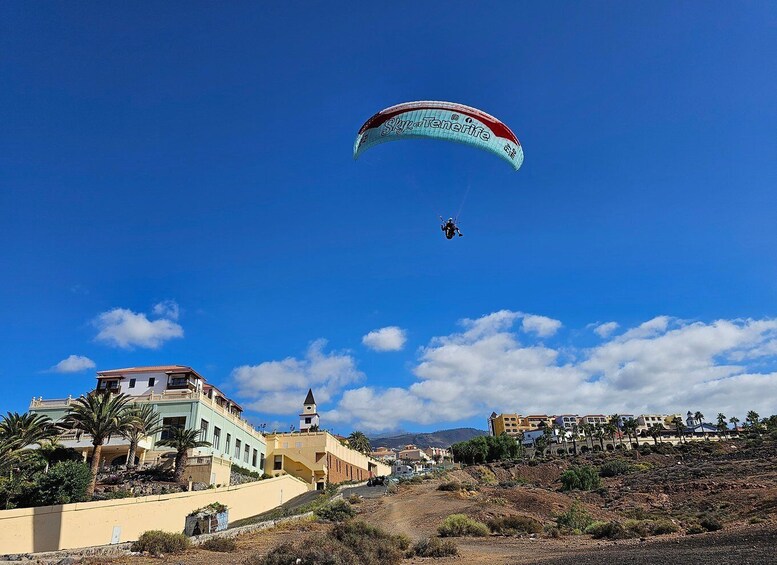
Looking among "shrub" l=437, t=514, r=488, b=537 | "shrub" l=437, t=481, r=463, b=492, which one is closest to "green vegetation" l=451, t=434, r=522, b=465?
"shrub" l=437, t=481, r=463, b=492

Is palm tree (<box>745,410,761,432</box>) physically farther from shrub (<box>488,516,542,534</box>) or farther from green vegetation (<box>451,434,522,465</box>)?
shrub (<box>488,516,542,534</box>)

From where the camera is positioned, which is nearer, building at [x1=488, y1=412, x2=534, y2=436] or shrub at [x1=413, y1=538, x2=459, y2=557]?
shrub at [x1=413, y1=538, x2=459, y2=557]

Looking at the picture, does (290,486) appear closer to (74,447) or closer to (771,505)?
(74,447)

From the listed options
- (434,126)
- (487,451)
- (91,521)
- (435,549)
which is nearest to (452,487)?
(435,549)

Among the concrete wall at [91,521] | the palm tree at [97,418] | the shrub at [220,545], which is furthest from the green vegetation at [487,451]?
the shrub at [220,545]

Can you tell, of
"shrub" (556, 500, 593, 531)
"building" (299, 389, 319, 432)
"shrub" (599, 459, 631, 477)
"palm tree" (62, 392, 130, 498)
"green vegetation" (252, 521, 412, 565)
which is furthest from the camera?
"building" (299, 389, 319, 432)

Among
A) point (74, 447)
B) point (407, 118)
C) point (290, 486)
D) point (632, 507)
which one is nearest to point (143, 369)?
point (74, 447)

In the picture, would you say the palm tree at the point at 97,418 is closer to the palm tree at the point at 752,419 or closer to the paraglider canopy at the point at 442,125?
the paraglider canopy at the point at 442,125
